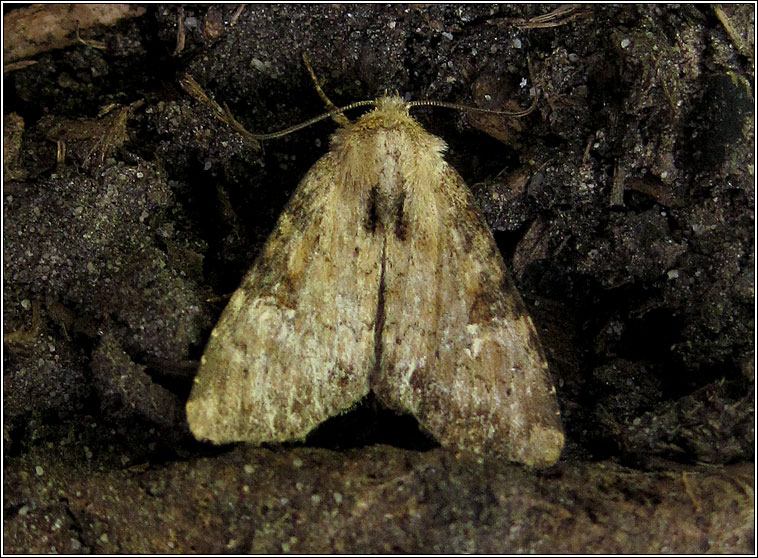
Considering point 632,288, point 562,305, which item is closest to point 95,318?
point 562,305

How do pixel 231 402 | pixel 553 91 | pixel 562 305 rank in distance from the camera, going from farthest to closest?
pixel 562 305
pixel 553 91
pixel 231 402

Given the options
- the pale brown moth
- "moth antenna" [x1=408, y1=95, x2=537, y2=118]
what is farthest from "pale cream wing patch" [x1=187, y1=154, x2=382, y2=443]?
"moth antenna" [x1=408, y1=95, x2=537, y2=118]

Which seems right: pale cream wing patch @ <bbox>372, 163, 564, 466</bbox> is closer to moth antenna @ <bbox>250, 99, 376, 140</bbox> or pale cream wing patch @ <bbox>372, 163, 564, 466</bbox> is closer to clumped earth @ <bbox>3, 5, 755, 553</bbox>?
clumped earth @ <bbox>3, 5, 755, 553</bbox>

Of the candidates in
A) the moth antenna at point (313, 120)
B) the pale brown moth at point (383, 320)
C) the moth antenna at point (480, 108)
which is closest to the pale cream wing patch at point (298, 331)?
the pale brown moth at point (383, 320)

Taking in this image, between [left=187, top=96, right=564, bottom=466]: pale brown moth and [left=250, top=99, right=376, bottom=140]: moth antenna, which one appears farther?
[left=250, top=99, right=376, bottom=140]: moth antenna

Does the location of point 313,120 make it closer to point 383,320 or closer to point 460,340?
point 383,320

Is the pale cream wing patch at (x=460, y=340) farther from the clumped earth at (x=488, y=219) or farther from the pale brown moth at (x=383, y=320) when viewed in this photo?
the clumped earth at (x=488, y=219)

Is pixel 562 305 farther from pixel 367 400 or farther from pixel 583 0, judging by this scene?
pixel 583 0
